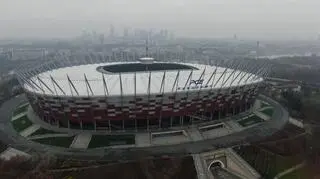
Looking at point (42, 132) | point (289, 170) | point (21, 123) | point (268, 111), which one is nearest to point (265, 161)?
point (289, 170)

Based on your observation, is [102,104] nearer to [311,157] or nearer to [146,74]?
[146,74]

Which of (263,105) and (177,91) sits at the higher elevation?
(177,91)

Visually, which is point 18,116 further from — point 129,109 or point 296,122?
point 296,122

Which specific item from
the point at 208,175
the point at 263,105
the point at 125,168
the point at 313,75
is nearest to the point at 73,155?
the point at 125,168

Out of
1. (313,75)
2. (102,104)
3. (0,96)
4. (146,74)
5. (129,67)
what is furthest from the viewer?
(313,75)

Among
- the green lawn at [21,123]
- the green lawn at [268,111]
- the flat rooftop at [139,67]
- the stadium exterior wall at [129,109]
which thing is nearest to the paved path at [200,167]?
the stadium exterior wall at [129,109]

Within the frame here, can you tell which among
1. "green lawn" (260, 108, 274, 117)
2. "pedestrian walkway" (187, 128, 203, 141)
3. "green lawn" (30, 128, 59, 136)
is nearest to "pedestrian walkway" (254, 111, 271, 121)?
"green lawn" (260, 108, 274, 117)
